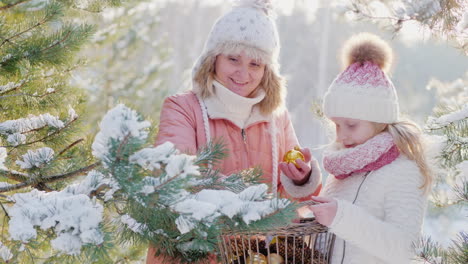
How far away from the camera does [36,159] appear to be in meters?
1.71

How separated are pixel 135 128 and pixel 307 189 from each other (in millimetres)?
1292

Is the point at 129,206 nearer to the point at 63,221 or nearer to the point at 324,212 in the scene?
the point at 63,221

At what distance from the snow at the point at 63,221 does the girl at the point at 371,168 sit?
795mm

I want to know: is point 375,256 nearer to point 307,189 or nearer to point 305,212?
point 307,189

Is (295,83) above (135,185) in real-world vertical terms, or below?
below

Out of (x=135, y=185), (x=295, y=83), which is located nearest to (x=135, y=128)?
(x=135, y=185)

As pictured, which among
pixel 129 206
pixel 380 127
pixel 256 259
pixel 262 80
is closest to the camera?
pixel 129 206

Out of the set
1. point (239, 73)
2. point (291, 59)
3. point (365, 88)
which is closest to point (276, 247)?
point (365, 88)

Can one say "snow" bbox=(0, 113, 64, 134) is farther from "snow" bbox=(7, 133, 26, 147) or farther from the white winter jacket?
the white winter jacket

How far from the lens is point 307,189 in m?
2.22

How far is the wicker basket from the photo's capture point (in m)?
1.66

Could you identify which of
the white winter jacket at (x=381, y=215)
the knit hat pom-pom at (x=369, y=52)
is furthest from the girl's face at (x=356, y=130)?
the knit hat pom-pom at (x=369, y=52)

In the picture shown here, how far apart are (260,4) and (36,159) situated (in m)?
1.32

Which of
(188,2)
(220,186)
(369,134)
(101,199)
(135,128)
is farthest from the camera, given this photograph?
(188,2)
